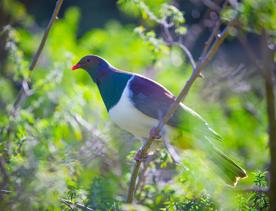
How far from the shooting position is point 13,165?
3.66 meters

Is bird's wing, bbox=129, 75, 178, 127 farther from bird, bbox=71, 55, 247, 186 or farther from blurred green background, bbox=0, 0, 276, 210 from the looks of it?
blurred green background, bbox=0, 0, 276, 210

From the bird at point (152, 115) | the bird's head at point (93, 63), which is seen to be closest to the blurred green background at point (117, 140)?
the bird at point (152, 115)

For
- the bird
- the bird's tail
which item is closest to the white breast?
the bird

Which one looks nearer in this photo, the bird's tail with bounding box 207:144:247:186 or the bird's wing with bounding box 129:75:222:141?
the bird's tail with bounding box 207:144:247:186

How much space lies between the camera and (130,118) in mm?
4023

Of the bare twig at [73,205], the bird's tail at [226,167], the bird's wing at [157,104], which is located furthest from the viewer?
the bird's wing at [157,104]

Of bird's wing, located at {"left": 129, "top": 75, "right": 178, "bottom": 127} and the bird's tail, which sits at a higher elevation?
bird's wing, located at {"left": 129, "top": 75, "right": 178, "bottom": 127}

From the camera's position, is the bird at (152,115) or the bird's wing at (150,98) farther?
the bird's wing at (150,98)

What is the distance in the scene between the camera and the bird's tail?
3664mm

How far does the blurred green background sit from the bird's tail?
4.3 inches

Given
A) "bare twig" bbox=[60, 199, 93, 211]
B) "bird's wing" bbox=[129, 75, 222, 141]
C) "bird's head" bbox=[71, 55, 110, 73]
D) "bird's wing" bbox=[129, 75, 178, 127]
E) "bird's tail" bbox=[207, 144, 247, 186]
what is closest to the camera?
"bare twig" bbox=[60, 199, 93, 211]

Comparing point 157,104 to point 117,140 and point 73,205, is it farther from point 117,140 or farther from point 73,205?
point 73,205

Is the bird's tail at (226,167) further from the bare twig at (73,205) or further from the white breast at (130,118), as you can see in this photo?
the bare twig at (73,205)

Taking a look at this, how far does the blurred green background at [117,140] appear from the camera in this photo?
3.14 m
